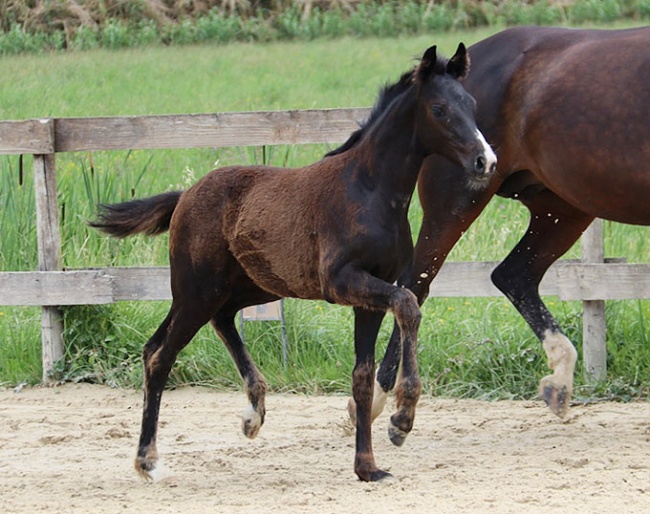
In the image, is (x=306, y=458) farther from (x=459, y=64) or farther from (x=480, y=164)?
(x=459, y=64)

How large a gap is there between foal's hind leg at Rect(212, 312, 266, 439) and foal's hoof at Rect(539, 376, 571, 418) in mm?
1475

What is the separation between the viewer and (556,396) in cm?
548

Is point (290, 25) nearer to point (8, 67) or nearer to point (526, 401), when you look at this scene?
point (8, 67)

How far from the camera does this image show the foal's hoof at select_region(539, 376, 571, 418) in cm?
547

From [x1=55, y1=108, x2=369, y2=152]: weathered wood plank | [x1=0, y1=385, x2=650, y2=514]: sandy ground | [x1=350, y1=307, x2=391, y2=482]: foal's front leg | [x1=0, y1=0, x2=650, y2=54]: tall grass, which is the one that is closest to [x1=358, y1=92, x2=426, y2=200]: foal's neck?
[x1=350, y1=307, x2=391, y2=482]: foal's front leg

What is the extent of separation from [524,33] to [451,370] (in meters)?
2.00

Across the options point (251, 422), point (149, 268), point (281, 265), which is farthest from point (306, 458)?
point (149, 268)

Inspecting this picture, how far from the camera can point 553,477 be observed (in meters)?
4.53

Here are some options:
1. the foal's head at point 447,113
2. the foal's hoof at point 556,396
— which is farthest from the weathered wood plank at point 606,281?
the foal's head at point 447,113

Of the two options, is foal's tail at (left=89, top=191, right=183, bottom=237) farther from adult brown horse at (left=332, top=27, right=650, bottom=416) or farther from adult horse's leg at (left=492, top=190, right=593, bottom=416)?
adult horse's leg at (left=492, top=190, right=593, bottom=416)

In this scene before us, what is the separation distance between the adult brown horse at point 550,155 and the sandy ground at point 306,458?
384 millimetres

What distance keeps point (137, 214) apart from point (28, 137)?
1983mm

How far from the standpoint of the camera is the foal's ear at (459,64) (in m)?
4.40

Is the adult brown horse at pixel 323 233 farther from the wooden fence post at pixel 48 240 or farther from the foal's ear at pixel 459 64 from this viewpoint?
the wooden fence post at pixel 48 240
